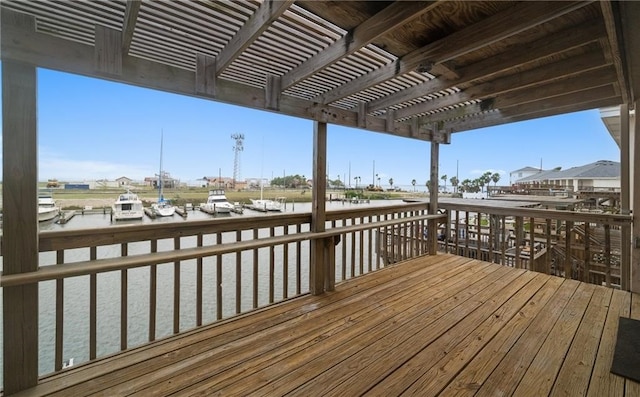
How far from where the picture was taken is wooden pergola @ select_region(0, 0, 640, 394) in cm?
146

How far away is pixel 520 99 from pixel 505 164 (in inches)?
742

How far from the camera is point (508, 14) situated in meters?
1.53

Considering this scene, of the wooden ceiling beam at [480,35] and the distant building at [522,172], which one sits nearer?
the wooden ceiling beam at [480,35]

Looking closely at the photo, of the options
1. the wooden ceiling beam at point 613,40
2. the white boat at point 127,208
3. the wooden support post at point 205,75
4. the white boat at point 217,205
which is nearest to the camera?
the wooden ceiling beam at point 613,40

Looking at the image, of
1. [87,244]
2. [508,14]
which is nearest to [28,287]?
[87,244]

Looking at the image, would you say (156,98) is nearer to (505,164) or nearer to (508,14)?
(508,14)

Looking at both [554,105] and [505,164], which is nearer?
[554,105]

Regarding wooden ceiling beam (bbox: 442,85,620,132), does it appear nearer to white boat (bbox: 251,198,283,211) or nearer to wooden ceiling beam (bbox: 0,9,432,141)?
wooden ceiling beam (bbox: 0,9,432,141)

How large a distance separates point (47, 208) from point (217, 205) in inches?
44.3

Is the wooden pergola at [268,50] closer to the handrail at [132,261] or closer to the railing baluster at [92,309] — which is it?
the handrail at [132,261]

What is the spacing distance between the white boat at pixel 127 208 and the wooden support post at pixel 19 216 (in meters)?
0.57

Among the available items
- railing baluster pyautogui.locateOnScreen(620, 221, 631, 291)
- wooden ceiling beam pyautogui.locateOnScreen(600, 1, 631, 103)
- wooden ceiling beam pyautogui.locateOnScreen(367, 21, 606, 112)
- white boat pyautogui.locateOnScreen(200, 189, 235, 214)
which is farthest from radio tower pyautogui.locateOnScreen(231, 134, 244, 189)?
railing baluster pyautogui.locateOnScreen(620, 221, 631, 291)

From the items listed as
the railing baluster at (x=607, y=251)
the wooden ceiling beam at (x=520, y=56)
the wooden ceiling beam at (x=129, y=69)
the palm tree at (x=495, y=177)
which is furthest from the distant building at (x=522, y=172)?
the wooden ceiling beam at (x=129, y=69)

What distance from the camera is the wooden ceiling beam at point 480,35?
1422 mm
